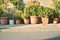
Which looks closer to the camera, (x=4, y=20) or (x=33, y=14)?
(x=4, y=20)

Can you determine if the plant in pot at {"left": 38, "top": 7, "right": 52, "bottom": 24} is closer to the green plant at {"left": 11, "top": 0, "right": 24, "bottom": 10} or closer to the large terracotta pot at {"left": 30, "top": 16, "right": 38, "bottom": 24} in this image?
the large terracotta pot at {"left": 30, "top": 16, "right": 38, "bottom": 24}

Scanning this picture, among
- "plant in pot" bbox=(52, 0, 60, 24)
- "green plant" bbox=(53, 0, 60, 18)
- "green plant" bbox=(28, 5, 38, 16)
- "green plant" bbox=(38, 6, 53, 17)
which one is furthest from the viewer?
"green plant" bbox=(53, 0, 60, 18)

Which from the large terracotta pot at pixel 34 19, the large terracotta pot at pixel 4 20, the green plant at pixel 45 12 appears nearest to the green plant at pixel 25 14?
the large terracotta pot at pixel 34 19

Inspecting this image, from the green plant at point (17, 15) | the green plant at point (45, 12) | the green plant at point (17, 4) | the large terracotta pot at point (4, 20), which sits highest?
the green plant at point (17, 4)

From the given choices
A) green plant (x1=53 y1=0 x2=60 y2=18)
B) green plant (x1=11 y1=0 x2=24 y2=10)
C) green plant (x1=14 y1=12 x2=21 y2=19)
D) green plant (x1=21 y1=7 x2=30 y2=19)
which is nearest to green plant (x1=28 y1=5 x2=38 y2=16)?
green plant (x1=21 y1=7 x2=30 y2=19)

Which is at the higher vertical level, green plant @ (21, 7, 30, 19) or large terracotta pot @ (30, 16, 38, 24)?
green plant @ (21, 7, 30, 19)

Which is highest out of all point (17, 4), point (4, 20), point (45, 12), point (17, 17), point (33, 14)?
point (17, 4)

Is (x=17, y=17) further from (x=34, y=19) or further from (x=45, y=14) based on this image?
(x=45, y=14)

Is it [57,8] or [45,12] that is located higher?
[57,8]

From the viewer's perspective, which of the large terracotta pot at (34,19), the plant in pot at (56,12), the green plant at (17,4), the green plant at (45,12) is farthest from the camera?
the green plant at (17,4)

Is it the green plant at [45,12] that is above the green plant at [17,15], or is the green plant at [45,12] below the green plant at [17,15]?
above

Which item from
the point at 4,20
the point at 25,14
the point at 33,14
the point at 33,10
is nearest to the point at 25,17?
the point at 25,14

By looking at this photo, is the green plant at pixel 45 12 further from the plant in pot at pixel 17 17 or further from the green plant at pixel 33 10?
the plant in pot at pixel 17 17

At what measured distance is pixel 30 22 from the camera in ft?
54.8
